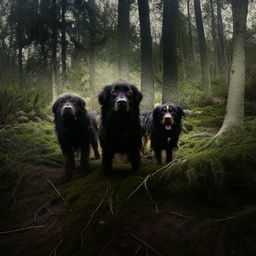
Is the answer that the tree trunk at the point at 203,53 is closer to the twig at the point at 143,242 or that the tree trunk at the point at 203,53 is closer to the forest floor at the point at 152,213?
the forest floor at the point at 152,213

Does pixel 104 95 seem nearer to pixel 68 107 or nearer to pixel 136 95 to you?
pixel 136 95

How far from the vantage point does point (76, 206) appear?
334 centimetres

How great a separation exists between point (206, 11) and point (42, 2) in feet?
43.5

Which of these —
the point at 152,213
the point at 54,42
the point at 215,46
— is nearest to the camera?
the point at 152,213

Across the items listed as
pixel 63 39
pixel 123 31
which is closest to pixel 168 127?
pixel 123 31

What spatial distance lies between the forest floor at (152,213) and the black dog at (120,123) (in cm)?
37

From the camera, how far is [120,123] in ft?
13.3

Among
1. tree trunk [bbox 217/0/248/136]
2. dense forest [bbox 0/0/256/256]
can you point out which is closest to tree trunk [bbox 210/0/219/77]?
dense forest [bbox 0/0/256/256]

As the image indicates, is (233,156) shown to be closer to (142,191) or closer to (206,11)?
(142,191)

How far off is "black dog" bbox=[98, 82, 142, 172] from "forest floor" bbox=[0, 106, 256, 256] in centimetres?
37

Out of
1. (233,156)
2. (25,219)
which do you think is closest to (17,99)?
(25,219)

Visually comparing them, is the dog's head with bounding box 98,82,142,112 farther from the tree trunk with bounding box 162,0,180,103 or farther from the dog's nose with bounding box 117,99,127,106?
the tree trunk with bounding box 162,0,180,103

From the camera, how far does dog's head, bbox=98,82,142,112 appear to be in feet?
12.3

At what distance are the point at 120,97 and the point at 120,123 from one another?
17.8 inches
